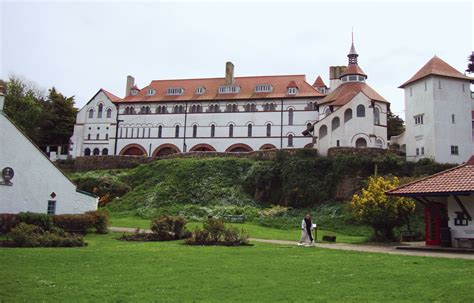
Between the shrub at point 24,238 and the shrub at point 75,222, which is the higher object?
the shrub at point 75,222

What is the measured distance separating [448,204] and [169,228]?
13.9m

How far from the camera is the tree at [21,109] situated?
62.9 m

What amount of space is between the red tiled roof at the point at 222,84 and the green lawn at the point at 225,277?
159 feet

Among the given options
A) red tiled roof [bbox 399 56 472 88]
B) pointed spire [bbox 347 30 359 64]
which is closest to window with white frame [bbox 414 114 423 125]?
red tiled roof [bbox 399 56 472 88]

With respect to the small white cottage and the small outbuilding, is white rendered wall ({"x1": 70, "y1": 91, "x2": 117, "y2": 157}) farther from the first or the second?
the small outbuilding

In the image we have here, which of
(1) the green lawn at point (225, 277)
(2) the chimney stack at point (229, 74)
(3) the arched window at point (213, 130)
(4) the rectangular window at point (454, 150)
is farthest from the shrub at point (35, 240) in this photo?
(2) the chimney stack at point (229, 74)

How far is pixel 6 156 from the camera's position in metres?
26.6

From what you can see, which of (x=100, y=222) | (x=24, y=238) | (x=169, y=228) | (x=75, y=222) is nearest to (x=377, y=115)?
(x=169, y=228)

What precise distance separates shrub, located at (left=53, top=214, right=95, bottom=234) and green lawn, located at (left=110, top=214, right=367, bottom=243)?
5057 mm

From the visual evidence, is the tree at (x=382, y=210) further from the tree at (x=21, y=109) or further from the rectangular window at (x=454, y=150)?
the tree at (x=21, y=109)

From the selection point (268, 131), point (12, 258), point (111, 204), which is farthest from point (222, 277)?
point (268, 131)

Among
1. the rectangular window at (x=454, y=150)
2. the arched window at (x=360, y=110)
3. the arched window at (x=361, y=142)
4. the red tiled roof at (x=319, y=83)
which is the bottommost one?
the rectangular window at (x=454, y=150)

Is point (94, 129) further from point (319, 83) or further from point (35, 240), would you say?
point (35, 240)

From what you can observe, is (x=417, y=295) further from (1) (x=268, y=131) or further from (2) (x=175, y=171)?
(1) (x=268, y=131)
